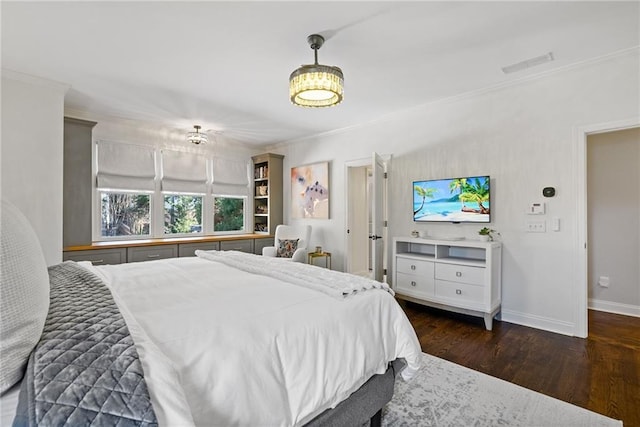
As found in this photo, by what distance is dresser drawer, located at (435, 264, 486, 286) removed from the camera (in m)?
3.20

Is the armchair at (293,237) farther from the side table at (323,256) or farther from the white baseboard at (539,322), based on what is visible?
the white baseboard at (539,322)

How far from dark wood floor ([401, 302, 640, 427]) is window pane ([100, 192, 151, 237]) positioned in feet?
14.1

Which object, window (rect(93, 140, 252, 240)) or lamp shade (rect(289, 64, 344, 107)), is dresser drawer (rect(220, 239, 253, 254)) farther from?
lamp shade (rect(289, 64, 344, 107))

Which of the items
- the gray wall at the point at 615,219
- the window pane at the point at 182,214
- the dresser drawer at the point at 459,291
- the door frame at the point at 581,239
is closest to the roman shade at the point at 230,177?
the window pane at the point at 182,214

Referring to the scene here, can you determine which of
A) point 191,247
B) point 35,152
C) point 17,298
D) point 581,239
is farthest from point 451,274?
point 35,152

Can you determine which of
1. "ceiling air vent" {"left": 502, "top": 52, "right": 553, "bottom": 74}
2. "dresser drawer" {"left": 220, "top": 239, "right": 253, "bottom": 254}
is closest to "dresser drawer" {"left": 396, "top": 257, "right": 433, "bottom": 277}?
"ceiling air vent" {"left": 502, "top": 52, "right": 553, "bottom": 74}

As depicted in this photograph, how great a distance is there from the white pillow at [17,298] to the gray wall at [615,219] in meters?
5.32

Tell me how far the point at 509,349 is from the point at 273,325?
8.31 feet

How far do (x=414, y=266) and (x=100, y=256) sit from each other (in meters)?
4.02

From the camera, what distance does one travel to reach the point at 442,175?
12.7 feet

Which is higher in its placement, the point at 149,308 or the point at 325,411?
the point at 149,308

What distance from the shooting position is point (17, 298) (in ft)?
2.62

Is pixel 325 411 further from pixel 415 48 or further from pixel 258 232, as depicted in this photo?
pixel 258 232

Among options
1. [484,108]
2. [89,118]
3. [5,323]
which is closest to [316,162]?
[484,108]
